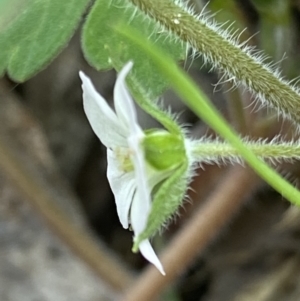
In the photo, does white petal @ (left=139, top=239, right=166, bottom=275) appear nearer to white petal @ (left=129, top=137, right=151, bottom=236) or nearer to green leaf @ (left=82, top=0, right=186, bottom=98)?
white petal @ (left=129, top=137, right=151, bottom=236)

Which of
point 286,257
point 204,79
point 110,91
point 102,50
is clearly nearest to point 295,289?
point 286,257

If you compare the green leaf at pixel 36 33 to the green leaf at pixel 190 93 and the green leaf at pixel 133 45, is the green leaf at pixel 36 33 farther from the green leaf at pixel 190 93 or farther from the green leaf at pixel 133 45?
the green leaf at pixel 190 93

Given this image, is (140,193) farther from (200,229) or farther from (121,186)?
(200,229)

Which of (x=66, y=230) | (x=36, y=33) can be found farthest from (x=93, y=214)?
(x=36, y=33)

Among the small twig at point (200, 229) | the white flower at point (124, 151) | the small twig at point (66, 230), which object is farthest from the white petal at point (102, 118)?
the small twig at point (66, 230)

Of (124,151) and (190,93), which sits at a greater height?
Result: (190,93)

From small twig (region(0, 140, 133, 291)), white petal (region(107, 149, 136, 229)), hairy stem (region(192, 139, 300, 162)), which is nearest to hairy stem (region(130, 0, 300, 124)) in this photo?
hairy stem (region(192, 139, 300, 162))
